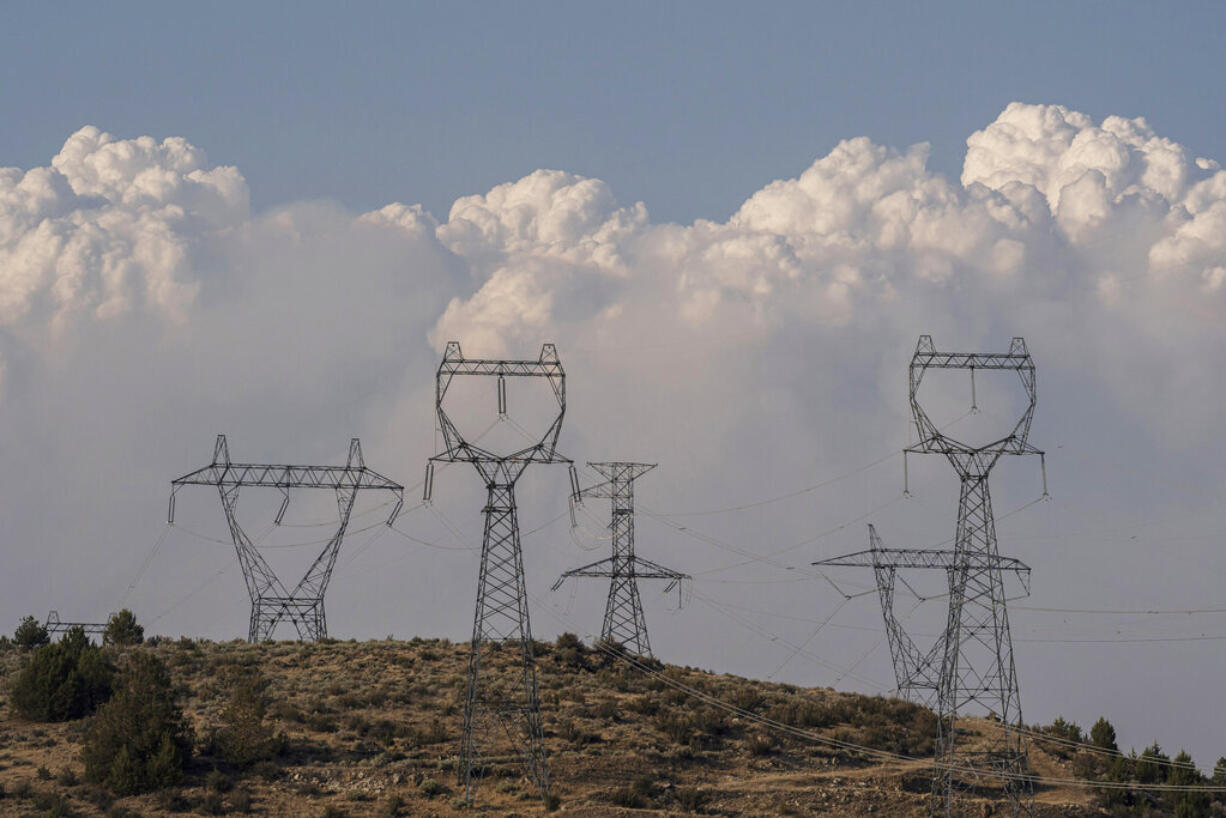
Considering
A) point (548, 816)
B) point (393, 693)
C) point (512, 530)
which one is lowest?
point (548, 816)

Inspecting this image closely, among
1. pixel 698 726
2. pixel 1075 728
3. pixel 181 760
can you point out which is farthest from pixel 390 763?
pixel 1075 728

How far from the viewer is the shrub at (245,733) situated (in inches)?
2926

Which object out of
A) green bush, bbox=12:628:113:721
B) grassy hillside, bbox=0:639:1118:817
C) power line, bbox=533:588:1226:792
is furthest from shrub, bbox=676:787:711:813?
green bush, bbox=12:628:113:721

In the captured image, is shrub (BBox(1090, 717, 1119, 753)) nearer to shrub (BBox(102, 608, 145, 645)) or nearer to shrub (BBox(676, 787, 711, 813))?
shrub (BBox(676, 787, 711, 813))

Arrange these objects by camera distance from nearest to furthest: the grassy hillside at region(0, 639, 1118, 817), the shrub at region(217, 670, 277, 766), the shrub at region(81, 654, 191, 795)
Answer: the grassy hillside at region(0, 639, 1118, 817), the shrub at region(81, 654, 191, 795), the shrub at region(217, 670, 277, 766)

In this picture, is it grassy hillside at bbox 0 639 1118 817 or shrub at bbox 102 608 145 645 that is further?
shrub at bbox 102 608 145 645

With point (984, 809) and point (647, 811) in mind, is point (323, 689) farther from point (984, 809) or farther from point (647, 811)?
point (984, 809)

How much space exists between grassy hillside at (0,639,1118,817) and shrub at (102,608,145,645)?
22.8 ft

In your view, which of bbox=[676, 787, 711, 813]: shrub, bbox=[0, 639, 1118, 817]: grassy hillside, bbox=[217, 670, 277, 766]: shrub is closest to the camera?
bbox=[0, 639, 1118, 817]: grassy hillside

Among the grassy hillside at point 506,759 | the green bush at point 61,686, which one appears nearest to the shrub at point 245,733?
the grassy hillside at point 506,759

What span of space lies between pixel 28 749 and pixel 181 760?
34.5 feet

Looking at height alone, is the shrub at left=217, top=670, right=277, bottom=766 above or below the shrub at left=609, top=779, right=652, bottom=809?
above

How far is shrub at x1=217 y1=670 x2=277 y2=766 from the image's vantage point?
74.3 meters

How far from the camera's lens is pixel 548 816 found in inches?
2672
